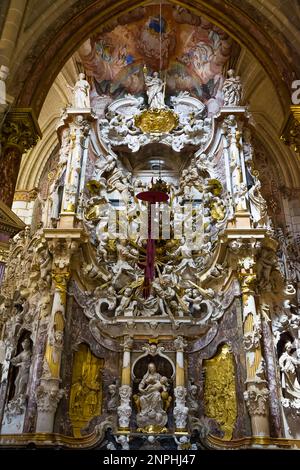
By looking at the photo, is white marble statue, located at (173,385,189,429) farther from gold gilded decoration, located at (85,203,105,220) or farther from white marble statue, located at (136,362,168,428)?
gold gilded decoration, located at (85,203,105,220)

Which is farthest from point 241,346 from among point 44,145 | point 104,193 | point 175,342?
point 44,145

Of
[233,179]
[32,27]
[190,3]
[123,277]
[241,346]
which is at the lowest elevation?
[241,346]

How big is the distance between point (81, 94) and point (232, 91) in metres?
4.12

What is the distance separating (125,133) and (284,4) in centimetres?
526

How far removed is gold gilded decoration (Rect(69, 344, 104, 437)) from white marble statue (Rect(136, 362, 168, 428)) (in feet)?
3.17

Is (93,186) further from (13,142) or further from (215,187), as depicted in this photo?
(13,142)

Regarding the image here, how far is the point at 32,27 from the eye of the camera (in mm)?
10328

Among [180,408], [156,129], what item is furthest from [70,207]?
[180,408]

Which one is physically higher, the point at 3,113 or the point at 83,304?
the point at 3,113

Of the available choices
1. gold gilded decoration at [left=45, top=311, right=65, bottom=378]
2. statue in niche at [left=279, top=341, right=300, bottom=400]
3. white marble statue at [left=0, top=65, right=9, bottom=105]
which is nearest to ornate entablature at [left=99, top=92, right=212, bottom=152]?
white marble statue at [left=0, top=65, right=9, bottom=105]

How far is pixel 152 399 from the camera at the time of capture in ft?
33.6

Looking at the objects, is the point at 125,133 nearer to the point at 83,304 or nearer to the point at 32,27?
the point at 32,27

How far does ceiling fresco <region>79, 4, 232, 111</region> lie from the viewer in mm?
13969

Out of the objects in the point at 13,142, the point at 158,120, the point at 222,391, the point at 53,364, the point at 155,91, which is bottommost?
the point at 222,391
